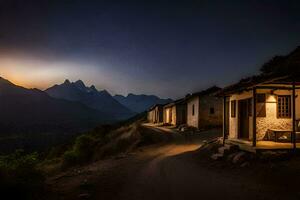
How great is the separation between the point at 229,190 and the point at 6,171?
7.50m

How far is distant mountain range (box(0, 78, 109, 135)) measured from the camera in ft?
418

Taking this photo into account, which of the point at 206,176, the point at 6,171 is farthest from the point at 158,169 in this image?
the point at 6,171

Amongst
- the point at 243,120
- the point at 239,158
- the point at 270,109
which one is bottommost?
the point at 239,158

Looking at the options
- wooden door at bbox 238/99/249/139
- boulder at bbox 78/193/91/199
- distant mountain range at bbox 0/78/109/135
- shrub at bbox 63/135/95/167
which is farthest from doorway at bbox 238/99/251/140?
distant mountain range at bbox 0/78/109/135

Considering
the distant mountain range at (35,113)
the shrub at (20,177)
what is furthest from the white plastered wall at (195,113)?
the distant mountain range at (35,113)

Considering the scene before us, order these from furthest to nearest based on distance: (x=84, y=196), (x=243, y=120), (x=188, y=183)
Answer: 1. (x=243, y=120)
2. (x=188, y=183)
3. (x=84, y=196)

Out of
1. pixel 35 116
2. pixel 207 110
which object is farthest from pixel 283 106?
pixel 35 116

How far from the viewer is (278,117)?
628 inches

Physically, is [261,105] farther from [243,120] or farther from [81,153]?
[81,153]

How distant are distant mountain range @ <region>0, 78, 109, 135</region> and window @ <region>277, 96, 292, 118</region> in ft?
378

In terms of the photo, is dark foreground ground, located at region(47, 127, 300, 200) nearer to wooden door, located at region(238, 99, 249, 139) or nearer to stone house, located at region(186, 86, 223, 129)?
wooden door, located at region(238, 99, 249, 139)

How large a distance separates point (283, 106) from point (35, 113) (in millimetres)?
161070

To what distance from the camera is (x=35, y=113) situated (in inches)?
6280

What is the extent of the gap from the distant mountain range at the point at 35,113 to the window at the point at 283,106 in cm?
11517
